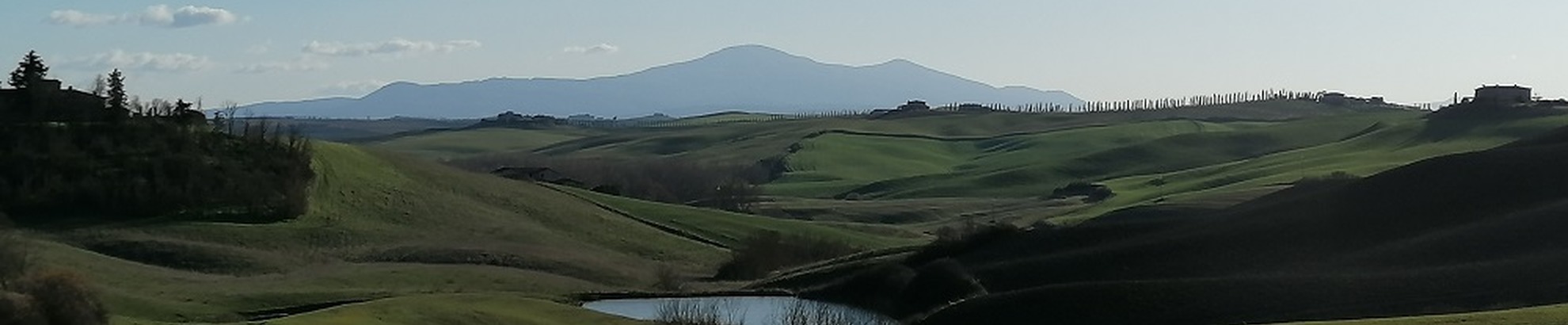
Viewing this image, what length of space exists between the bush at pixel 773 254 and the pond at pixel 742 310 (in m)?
18.3

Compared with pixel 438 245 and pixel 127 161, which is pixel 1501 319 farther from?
pixel 127 161

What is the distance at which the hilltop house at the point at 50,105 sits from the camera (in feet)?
408

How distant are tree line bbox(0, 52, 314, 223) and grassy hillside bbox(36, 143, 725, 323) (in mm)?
3560

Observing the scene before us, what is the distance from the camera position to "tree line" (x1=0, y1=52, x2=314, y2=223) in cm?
11388

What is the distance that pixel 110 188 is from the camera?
115312 millimetres

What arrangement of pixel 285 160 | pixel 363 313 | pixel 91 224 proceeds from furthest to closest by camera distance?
pixel 285 160, pixel 91 224, pixel 363 313

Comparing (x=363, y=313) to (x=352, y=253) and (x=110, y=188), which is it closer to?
(x=352, y=253)

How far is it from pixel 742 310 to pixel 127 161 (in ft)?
193

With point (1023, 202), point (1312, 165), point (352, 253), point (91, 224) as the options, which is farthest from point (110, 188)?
point (1312, 165)

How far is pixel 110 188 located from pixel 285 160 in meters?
14.4

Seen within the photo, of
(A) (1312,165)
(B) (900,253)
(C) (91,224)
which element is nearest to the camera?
(B) (900,253)

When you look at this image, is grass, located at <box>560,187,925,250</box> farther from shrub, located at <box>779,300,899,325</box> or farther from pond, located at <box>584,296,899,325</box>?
shrub, located at <box>779,300,899,325</box>

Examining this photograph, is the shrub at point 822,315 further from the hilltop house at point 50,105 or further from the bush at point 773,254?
the hilltop house at point 50,105

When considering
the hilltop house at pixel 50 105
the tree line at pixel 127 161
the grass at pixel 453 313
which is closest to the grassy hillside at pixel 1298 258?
the grass at pixel 453 313
